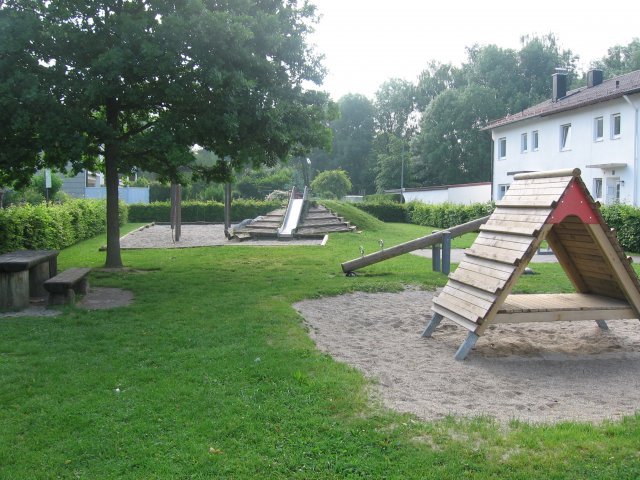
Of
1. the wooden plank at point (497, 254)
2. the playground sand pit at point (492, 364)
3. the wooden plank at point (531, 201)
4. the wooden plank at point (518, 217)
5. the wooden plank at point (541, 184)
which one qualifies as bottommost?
the playground sand pit at point (492, 364)

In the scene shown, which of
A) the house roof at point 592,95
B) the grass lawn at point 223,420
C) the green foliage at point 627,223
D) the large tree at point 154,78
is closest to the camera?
the grass lawn at point 223,420

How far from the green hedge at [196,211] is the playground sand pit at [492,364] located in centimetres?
2910

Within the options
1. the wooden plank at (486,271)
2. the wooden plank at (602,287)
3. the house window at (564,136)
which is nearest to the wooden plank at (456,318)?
the wooden plank at (486,271)

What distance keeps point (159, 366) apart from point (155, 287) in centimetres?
587

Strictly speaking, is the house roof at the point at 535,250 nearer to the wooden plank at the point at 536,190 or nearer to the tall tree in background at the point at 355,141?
the wooden plank at the point at 536,190

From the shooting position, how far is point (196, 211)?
39281 millimetres

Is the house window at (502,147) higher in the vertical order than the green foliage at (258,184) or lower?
higher

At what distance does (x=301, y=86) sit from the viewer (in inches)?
573

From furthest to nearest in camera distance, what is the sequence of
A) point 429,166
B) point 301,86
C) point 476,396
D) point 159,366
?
point 429,166, point 301,86, point 159,366, point 476,396

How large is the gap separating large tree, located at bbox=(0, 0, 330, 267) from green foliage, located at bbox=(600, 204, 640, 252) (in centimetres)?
1097

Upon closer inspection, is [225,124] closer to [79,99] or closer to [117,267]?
[79,99]

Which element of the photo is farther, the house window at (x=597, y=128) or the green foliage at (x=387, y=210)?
the green foliage at (x=387, y=210)

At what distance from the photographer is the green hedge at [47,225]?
1570 centimetres

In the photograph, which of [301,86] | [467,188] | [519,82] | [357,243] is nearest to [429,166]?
[519,82]
